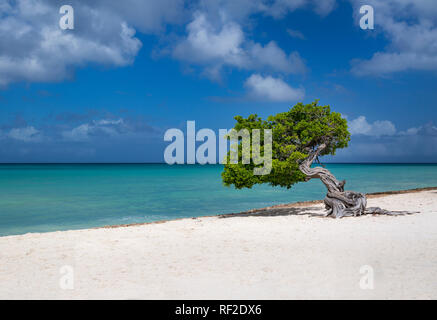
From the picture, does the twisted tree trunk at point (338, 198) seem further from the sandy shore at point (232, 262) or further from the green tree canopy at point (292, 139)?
the sandy shore at point (232, 262)

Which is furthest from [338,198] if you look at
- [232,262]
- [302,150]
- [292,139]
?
[232,262]

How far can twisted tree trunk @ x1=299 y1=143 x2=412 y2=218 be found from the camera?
1408cm

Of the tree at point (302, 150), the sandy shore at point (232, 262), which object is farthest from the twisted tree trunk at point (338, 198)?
the sandy shore at point (232, 262)

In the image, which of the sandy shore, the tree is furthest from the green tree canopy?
the sandy shore

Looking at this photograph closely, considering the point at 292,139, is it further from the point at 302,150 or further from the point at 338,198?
the point at 338,198

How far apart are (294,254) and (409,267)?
2.54 m

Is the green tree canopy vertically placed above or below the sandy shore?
above

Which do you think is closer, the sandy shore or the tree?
the sandy shore

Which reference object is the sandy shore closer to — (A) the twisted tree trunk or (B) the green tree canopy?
(A) the twisted tree trunk

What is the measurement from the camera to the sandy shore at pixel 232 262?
20.2 ft

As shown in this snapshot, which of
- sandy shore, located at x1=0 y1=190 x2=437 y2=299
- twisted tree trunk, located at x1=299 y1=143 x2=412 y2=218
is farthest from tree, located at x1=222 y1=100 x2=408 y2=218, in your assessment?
sandy shore, located at x1=0 y1=190 x2=437 y2=299

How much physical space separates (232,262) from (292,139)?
796 cm

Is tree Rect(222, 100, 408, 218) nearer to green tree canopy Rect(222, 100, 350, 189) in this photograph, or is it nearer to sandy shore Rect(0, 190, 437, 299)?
green tree canopy Rect(222, 100, 350, 189)
